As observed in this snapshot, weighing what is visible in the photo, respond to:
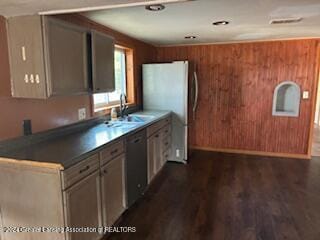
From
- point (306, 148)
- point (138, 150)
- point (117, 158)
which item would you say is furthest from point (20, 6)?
point (306, 148)

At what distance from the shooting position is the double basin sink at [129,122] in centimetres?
283

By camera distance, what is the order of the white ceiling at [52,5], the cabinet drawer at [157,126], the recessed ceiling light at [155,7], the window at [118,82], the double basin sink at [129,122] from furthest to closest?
1. the window at [118,82]
2. the cabinet drawer at [157,126]
3. the double basin sink at [129,122]
4. the recessed ceiling light at [155,7]
5. the white ceiling at [52,5]

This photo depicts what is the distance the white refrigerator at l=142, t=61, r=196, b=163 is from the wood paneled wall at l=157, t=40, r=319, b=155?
0.88 m

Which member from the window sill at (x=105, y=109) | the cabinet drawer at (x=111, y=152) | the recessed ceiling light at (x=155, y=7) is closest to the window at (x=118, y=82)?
the window sill at (x=105, y=109)

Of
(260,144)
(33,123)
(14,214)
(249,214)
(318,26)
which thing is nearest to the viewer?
(14,214)

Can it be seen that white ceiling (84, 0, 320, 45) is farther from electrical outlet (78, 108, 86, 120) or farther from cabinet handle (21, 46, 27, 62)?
electrical outlet (78, 108, 86, 120)

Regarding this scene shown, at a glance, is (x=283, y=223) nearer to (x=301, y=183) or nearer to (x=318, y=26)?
(x=301, y=183)

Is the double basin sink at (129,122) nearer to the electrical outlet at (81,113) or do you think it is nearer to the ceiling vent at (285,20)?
the electrical outlet at (81,113)

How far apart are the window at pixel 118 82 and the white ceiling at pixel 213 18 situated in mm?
415

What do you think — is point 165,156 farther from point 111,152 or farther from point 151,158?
point 111,152

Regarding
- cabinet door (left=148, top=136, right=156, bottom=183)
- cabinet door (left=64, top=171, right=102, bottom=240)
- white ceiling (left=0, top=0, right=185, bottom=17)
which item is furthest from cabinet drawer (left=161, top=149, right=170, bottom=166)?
white ceiling (left=0, top=0, right=185, bottom=17)

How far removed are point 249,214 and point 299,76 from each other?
2.90 meters

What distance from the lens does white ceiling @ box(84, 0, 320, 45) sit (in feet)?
7.04

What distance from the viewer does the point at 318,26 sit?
3.12 meters
